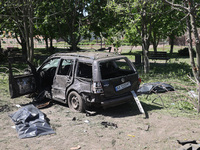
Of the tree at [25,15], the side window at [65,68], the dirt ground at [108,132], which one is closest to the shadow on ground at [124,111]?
the dirt ground at [108,132]

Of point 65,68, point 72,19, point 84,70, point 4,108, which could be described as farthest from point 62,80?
point 72,19

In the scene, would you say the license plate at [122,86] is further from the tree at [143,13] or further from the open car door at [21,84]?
the tree at [143,13]

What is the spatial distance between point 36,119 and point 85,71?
2.14 metres

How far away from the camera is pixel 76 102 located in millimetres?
7078

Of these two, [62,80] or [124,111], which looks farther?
[62,80]

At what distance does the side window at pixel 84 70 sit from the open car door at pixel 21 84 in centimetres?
176

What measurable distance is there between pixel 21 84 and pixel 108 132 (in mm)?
3599

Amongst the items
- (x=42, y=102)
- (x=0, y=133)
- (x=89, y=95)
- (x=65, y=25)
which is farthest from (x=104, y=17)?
(x=0, y=133)

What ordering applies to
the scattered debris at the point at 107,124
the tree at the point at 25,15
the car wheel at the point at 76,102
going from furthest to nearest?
the tree at the point at 25,15 < the car wheel at the point at 76,102 < the scattered debris at the point at 107,124

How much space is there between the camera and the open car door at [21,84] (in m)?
7.35

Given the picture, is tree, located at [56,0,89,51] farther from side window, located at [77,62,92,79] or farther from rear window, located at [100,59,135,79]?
side window, located at [77,62,92,79]

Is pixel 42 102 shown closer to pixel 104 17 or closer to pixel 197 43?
pixel 197 43

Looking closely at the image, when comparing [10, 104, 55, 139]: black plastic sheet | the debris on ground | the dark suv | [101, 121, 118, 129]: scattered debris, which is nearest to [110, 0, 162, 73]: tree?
the dark suv

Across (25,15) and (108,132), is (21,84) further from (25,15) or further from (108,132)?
(25,15)
